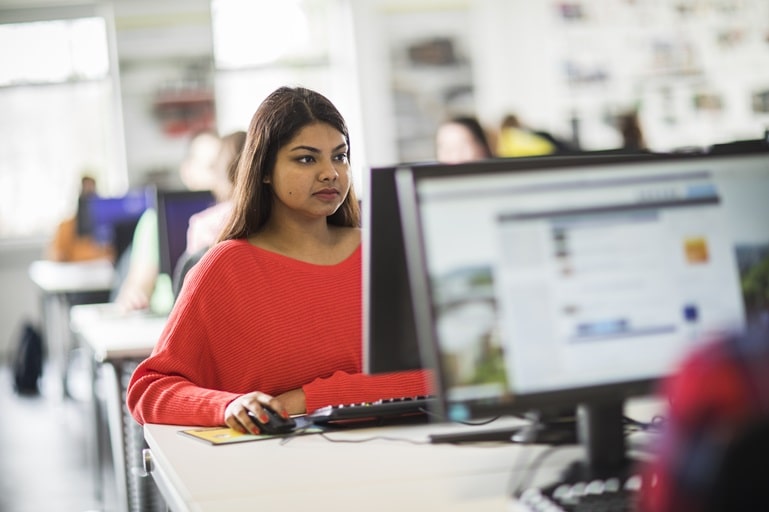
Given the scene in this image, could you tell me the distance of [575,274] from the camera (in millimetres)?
1180

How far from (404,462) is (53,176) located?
25.4 ft

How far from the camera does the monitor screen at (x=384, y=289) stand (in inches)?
55.0

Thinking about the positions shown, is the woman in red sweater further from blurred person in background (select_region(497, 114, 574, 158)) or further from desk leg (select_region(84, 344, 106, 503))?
blurred person in background (select_region(497, 114, 574, 158))

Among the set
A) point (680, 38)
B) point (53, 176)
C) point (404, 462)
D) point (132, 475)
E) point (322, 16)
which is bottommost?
point (132, 475)

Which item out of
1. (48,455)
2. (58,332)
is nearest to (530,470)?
(48,455)

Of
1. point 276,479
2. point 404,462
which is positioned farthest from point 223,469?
point 404,462

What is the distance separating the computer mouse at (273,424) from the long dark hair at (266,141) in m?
0.49

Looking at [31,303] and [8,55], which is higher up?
[8,55]

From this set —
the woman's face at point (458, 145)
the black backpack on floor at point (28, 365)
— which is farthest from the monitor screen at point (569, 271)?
the black backpack on floor at point (28, 365)

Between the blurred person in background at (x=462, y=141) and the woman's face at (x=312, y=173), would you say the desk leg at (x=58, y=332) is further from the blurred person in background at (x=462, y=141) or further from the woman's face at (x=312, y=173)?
the woman's face at (x=312, y=173)

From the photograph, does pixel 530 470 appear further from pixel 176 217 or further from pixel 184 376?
pixel 176 217

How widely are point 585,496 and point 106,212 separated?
4819 millimetres

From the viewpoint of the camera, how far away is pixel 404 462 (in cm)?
138

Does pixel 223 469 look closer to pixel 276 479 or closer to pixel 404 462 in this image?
pixel 276 479
